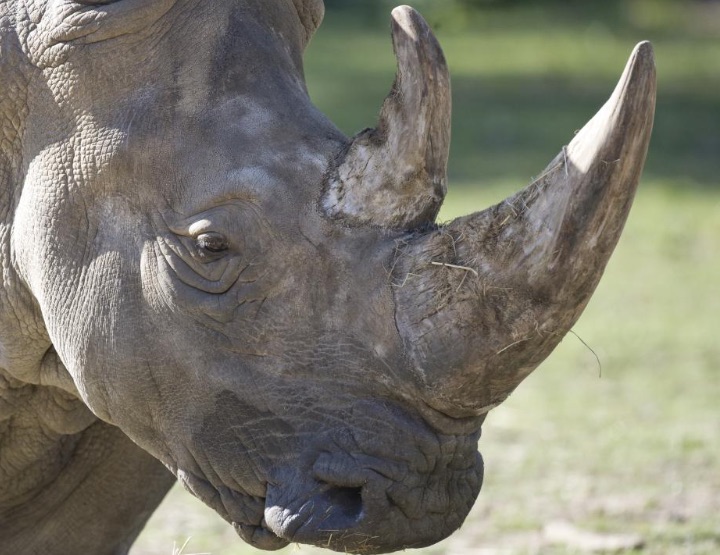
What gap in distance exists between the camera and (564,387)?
773 cm

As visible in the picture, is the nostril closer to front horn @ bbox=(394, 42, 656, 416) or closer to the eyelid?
front horn @ bbox=(394, 42, 656, 416)

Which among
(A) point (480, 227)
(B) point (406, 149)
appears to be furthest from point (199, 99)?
(A) point (480, 227)

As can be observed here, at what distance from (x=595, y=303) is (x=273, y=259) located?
588 centimetres

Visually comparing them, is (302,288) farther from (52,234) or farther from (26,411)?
(26,411)

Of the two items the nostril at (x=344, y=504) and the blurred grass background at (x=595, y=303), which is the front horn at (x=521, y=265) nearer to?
the nostril at (x=344, y=504)

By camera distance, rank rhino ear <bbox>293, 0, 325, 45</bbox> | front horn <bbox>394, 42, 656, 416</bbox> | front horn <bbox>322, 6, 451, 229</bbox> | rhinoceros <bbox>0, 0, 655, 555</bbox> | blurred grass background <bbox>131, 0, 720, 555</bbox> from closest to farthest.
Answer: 1. front horn <bbox>394, 42, 656, 416</bbox>
2. rhinoceros <bbox>0, 0, 655, 555</bbox>
3. front horn <bbox>322, 6, 451, 229</bbox>
4. rhino ear <bbox>293, 0, 325, 45</bbox>
5. blurred grass background <bbox>131, 0, 720, 555</bbox>

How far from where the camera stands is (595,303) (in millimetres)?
9219

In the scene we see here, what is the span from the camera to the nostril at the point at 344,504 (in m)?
3.49

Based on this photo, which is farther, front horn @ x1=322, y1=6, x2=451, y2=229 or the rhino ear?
the rhino ear

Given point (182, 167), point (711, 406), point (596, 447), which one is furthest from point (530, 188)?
point (711, 406)

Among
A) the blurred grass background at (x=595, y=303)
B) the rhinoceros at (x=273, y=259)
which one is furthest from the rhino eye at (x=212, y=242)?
the blurred grass background at (x=595, y=303)

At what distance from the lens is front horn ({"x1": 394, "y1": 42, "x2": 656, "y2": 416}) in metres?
3.15

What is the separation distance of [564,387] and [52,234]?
172 inches

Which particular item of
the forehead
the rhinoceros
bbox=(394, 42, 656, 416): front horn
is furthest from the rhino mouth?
the forehead
